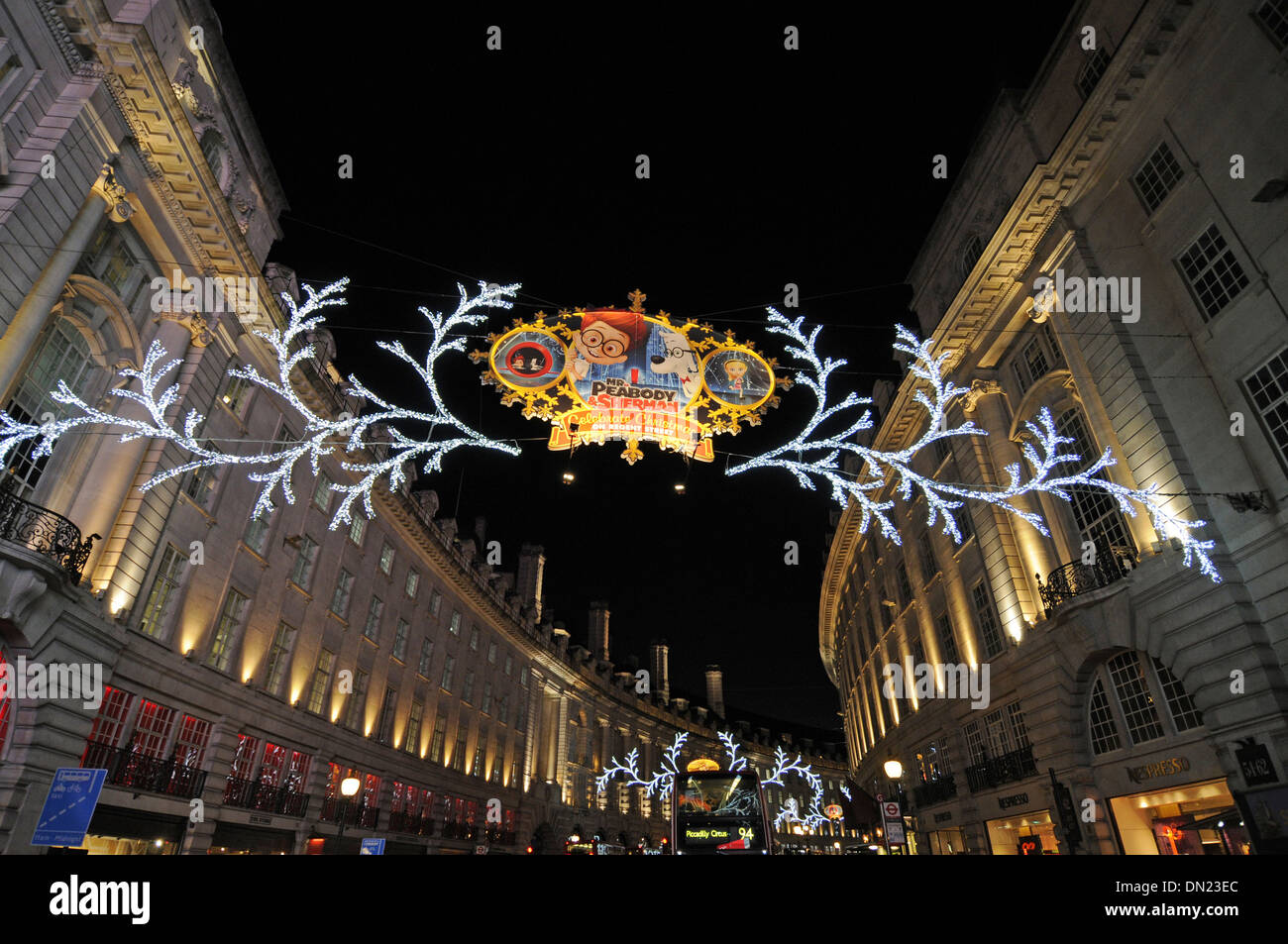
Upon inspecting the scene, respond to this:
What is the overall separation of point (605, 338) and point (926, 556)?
2307 cm

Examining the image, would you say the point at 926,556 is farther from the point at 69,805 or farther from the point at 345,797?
the point at 69,805

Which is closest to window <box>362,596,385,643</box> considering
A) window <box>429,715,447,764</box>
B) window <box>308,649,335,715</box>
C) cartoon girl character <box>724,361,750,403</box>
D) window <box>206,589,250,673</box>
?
window <box>308,649,335,715</box>

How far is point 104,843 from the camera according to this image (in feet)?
62.6

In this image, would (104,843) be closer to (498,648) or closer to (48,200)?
(48,200)

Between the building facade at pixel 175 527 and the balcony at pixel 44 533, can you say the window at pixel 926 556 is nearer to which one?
the building facade at pixel 175 527

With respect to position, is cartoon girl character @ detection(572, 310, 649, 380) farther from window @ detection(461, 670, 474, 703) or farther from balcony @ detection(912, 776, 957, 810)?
window @ detection(461, 670, 474, 703)

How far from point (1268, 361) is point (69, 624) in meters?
27.0

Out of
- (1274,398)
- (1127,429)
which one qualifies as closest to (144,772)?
(1127,429)

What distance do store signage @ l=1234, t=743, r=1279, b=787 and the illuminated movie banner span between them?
1168cm

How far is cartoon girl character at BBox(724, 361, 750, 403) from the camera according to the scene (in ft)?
41.4

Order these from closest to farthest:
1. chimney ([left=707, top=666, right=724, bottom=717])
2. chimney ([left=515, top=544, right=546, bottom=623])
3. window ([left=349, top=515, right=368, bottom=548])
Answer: window ([left=349, top=515, right=368, bottom=548]), chimney ([left=515, top=544, right=546, bottom=623]), chimney ([left=707, top=666, right=724, bottom=717])

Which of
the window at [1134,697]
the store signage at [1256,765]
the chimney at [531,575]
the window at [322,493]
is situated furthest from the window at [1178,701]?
the chimney at [531,575]

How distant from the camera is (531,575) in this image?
206 feet

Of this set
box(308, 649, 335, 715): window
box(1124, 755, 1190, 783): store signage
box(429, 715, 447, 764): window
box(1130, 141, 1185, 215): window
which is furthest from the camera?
box(429, 715, 447, 764): window
